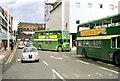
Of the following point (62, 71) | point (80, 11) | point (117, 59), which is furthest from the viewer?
point (80, 11)

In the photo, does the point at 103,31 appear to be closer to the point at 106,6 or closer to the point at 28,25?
the point at 106,6

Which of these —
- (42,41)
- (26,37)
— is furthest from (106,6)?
(26,37)

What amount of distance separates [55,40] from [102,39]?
96.8 ft

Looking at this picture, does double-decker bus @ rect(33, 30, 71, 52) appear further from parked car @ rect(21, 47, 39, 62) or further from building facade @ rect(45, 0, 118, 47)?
parked car @ rect(21, 47, 39, 62)

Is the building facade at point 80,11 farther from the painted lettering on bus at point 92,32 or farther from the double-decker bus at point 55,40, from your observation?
the painted lettering on bus at point 92,32

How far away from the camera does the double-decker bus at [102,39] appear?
74.8 feet

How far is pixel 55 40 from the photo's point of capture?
55.0 m

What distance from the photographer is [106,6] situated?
76.7 m

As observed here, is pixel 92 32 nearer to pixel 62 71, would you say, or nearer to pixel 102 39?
pixel 102 39

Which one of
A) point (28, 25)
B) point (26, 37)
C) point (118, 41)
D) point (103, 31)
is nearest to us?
point (118, 41)

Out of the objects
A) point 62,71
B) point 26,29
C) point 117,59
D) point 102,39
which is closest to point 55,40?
point 102,39

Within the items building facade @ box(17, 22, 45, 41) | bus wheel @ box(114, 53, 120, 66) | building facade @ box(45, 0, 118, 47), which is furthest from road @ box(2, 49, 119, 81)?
building facade @ box(17, 22, 45, 41)

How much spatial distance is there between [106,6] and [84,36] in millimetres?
47027

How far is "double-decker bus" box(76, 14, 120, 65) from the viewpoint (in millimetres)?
22812
